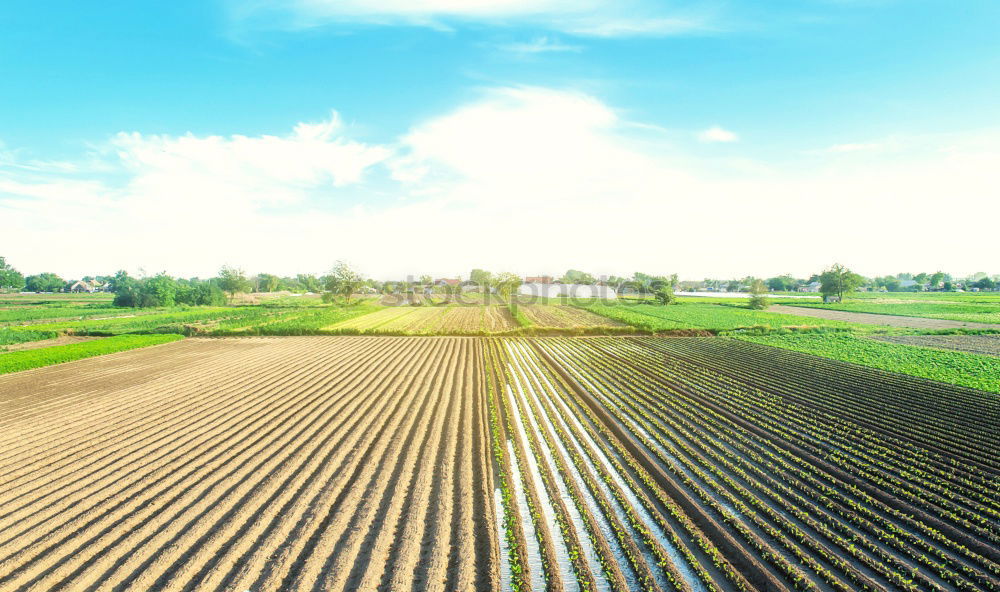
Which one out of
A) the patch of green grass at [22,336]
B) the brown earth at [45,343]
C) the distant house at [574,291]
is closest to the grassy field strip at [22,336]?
the patch of green grass at [22,336]

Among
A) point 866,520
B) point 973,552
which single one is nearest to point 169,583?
point 866,520

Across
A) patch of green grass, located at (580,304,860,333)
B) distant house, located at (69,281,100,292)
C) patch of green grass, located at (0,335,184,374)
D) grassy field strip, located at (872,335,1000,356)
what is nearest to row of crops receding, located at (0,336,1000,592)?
patch of green grass, located at (0,335,184,374)

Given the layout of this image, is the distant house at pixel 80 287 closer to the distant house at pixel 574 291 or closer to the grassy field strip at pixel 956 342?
the distant house at pixel 574 291

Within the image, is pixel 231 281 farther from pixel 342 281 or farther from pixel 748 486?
pixel 748 486

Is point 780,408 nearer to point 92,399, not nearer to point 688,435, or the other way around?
point 688,435

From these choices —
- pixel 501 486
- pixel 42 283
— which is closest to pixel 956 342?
pixel 501 486

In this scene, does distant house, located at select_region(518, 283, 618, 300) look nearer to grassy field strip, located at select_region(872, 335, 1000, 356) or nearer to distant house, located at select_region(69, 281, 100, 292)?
grassy field strip, located at select_region(872, 335, 1000, 356)
